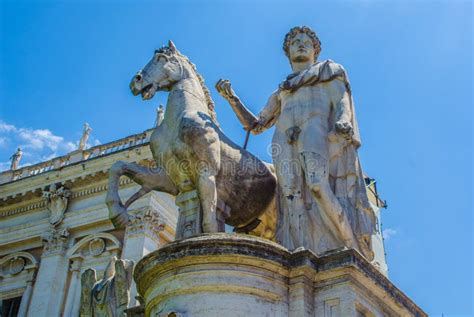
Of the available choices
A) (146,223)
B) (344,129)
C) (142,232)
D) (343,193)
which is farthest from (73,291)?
(344,129)

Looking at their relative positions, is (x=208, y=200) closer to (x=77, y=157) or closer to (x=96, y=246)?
(x=96, y=246)

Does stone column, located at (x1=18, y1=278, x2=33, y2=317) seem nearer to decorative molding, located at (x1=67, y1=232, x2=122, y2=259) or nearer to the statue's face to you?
decorative molding, located at (x1=67, y1=232, x2=122, y2=259)

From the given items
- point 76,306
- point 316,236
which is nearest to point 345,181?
point 316,236

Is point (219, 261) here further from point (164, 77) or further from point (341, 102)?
point (164, 77)

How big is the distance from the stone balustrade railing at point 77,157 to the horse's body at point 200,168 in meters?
18.6

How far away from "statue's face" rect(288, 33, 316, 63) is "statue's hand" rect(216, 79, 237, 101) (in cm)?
86

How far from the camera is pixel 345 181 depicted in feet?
24.3

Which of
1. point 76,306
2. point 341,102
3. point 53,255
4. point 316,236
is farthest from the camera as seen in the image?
point 53,255

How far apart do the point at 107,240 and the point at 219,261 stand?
66.0 feet

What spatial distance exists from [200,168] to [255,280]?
5.52 feet

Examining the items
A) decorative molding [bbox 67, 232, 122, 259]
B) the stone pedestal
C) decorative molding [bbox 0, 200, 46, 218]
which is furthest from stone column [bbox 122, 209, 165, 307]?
the stone pedestal

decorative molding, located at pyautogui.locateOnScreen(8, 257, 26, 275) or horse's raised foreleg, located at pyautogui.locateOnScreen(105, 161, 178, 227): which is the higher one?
decorative molding, located at pyautogui.locateOnScreen(8, 257, 26, 275)

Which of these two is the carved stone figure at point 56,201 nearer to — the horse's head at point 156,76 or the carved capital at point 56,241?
the carved capital at point 56,241

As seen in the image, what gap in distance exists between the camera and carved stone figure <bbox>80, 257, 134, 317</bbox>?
7496 mm
